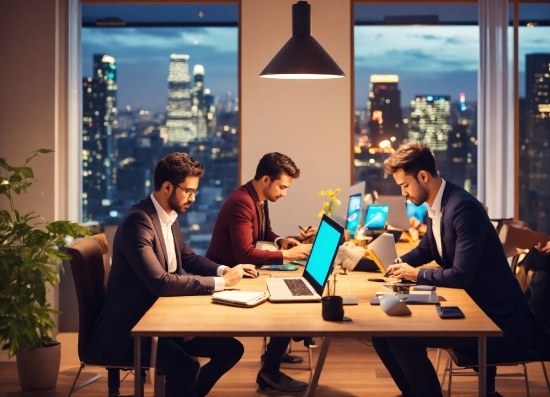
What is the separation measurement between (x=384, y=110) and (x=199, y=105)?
170 cm

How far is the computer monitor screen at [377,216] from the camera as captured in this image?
6.29 m

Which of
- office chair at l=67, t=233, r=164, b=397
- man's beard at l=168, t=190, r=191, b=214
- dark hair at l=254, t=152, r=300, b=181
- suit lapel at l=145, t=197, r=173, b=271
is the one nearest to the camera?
office chair at l=67, t=233, r=164, b=397

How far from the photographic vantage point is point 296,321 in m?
3.10

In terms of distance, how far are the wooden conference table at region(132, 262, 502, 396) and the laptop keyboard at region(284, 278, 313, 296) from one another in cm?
18

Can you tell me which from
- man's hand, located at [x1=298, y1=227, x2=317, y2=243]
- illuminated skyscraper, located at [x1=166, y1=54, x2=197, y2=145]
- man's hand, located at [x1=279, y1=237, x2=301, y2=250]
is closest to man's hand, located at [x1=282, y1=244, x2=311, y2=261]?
man's hand, located at [x1=279, y1=237, x2=301, y2=250]

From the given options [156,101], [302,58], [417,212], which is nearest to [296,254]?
[302,58]

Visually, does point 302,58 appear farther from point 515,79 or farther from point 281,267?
point 515,79

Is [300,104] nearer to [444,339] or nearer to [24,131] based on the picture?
[24,131]

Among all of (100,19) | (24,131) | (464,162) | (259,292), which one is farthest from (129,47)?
(259,292)

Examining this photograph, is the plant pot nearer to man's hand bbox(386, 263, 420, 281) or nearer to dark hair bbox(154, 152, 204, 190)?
dark hair bbox(154, 152, 204, 190)

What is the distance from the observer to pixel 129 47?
23.7ft

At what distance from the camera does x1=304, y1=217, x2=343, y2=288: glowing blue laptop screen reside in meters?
3.54

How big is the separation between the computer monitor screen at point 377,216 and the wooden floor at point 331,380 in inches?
39.9

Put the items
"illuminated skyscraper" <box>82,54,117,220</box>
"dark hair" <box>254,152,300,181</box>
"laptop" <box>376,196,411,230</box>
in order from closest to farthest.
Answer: "dark hair" <box>254,152,300,181</box> < "laptop" <box>376,196,411,230</box> < "illuminated skyscraper" <box>82,54,117,220</box>
